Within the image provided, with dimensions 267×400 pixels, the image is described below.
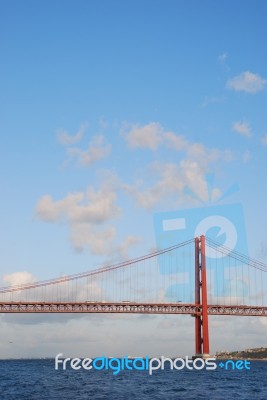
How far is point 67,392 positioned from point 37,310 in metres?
43.5

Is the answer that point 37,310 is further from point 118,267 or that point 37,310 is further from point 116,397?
point 116,397

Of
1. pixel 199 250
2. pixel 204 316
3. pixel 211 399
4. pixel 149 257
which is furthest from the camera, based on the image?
pixel 149 257

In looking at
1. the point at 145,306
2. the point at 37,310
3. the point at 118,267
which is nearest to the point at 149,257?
the point at 118,267

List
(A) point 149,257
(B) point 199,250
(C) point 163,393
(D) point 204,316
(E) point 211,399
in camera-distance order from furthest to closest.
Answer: (A) point 149,257 → (B) point 199,250 → (D) point 204,316 → (C) point 163,393 → (E) point 211,399

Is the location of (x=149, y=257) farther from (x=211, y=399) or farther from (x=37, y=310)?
(x=211, y=399)

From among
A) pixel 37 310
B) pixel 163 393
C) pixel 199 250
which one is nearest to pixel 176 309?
pixel 199 250

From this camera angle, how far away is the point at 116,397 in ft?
113

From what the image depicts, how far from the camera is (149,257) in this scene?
9331 centimetres

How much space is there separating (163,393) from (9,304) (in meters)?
46.8

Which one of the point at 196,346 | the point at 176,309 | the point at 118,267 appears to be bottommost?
the point at 196,346

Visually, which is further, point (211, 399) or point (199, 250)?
point (199, 250)

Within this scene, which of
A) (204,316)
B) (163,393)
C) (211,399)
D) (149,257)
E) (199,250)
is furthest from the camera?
(149,257)

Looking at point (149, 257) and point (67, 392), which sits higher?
point (149, 257)

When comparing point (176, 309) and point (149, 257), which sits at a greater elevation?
point (149, 257)
